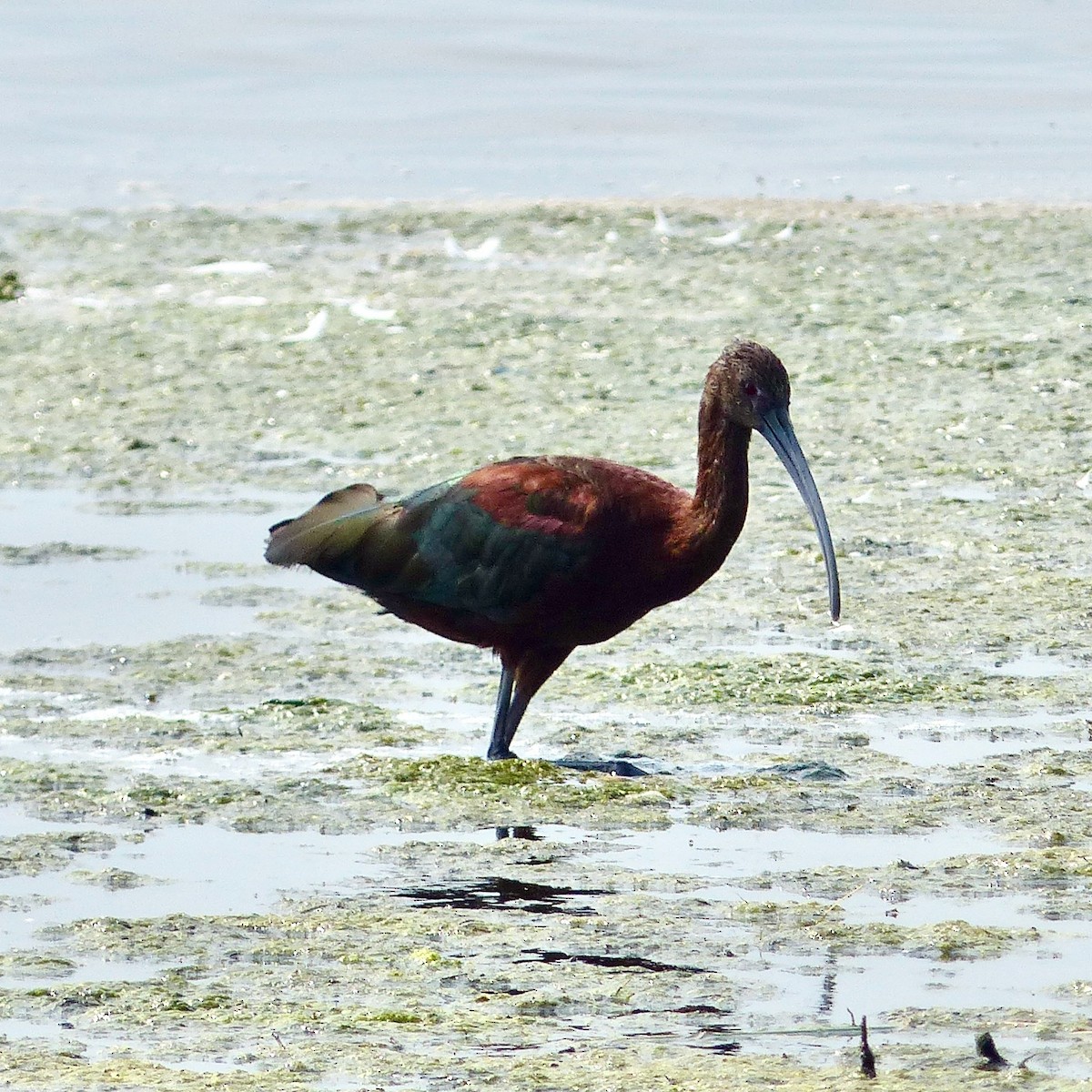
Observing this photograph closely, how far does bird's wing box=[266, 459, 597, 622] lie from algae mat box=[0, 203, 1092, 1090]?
0.36 metres

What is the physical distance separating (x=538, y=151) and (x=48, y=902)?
44.5ft

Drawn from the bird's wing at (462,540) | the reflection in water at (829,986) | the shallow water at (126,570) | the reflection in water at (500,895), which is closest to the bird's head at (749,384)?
the bird's wing at (462,540)

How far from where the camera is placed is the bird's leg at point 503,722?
6.39 meters

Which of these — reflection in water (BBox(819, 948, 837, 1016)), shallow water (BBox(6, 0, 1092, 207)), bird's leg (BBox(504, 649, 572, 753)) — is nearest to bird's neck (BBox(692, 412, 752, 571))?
bird's leg (BBox(504, 649, 572, 753))

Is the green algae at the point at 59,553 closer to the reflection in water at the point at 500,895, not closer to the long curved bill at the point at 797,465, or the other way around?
the long curved bill at the point at 797,465

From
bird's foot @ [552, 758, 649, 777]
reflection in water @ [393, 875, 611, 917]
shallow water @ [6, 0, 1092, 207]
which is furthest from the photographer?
shallow water @ [6, 0, 1092, 207]

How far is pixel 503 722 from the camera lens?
21.2 feet

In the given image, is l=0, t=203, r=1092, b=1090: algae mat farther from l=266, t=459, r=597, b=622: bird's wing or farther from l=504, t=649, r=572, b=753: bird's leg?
l=266, t=459, r=597, b=622: bird's wing

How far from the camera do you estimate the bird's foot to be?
6.12m

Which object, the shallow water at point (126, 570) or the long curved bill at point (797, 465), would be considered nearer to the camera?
the long curved bill at point (797, 465)

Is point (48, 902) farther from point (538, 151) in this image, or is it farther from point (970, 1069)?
point (538, 151)

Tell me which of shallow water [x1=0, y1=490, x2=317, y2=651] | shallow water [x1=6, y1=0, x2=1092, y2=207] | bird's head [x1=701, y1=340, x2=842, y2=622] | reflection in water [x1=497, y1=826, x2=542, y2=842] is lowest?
reflection in water [x1=497, y1=826, x2=542, y2=842]

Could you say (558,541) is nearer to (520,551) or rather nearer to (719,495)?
(520,551)

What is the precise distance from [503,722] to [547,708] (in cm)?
59
